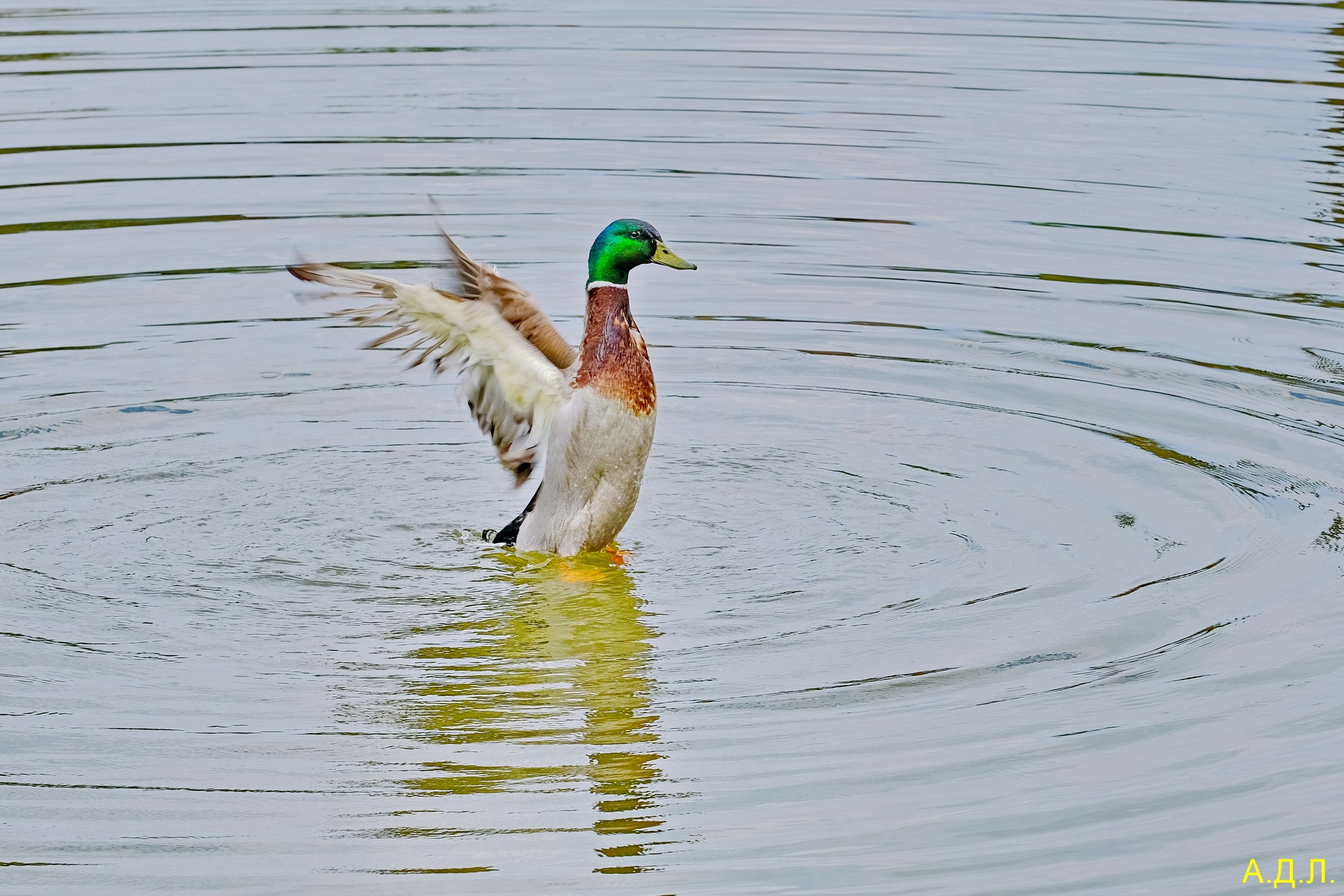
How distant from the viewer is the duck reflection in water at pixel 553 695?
5.38 metres

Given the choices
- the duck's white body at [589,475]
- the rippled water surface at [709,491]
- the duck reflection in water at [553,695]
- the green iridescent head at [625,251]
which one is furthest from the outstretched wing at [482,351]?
the duck reflection in water at [553,695]

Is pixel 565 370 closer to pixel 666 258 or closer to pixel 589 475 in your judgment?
pixel 589 475

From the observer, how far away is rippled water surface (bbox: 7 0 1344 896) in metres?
5.21

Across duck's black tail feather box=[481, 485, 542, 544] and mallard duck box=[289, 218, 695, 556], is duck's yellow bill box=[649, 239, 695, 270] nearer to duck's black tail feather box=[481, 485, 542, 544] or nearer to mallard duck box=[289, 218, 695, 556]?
mallard duck box=[289, 218, 695, 556]

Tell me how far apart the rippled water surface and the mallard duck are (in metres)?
0.22

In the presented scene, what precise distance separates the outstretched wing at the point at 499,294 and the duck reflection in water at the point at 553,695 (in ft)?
2.83

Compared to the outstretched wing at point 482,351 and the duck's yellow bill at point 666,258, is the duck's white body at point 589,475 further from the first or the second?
the duck's yellow bill at point 666,258

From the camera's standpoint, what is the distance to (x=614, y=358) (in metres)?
7.36

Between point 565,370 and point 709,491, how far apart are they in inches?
34.7

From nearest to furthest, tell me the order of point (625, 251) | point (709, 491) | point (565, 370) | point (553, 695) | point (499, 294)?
point (553, 695)
point (499, 294)
point (625, 251)
point (565, 370)
point (709, 491)

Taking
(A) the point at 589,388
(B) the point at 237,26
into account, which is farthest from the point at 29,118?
(A) the point at 589,388

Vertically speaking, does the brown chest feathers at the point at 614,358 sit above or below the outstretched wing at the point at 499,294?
below

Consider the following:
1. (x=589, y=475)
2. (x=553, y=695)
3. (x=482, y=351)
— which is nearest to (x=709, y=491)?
(x=589, y=475)

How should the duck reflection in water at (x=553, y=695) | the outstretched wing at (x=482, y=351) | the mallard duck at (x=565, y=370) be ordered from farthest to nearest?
the mallard duck at (x=565, y=370)
the outstretched wing at (x=482, y=351)
the duck reflection in water at (x=553, y=695)
